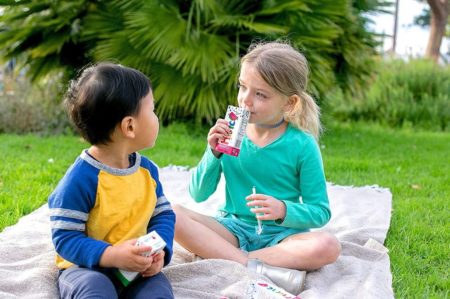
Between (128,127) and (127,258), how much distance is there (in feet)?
1.64

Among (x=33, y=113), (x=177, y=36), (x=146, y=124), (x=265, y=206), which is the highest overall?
(x=146, y=124)

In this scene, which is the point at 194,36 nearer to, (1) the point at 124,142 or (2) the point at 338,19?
(2) the point at 338,19

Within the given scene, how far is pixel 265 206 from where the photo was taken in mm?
2900

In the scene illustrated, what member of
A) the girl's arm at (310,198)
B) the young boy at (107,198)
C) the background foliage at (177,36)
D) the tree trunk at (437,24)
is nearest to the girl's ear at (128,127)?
the young boy at (107,198)

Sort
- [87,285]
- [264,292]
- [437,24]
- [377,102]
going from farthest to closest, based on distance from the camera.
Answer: [437,24], [377,102], [264,292], [87,285]

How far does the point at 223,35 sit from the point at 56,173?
2998mm

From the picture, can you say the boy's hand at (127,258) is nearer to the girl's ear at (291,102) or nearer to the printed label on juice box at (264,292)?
the printed label on juice box at (264,292)

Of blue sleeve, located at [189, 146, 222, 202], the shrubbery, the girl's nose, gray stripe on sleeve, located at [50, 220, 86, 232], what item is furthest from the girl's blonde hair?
the shrubbery

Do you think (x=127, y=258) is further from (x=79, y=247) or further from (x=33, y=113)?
(x=33, y=113)

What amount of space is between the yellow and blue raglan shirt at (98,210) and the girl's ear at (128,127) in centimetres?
15

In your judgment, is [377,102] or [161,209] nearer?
[161,209]

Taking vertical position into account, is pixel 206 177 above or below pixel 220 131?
below

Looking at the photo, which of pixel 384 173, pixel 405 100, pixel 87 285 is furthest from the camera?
pixel 405 100

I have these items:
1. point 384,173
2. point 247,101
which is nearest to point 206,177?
point 247,101
